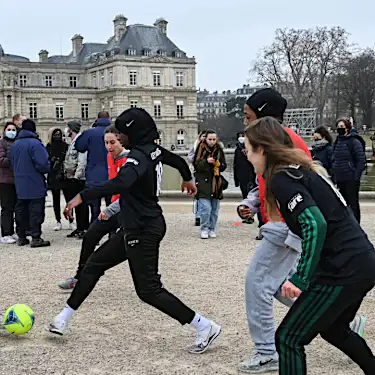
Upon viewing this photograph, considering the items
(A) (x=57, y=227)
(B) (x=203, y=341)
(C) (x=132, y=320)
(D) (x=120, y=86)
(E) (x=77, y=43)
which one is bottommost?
(A) (x=57, y=227)

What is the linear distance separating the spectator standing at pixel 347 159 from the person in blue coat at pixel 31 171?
13.6ft

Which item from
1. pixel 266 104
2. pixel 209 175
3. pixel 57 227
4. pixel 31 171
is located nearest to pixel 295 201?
pixel 266 104

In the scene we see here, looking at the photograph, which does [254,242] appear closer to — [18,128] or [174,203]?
[18,128]

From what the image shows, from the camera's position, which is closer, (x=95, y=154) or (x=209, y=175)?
(x=95, y=154)

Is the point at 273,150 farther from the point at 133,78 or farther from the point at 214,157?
the point at 133,78

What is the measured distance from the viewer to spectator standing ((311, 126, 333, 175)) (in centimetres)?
1069

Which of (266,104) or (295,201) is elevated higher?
(266,104)

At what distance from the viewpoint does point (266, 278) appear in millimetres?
4430

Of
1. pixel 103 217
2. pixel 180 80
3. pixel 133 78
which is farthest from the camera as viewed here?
pixel 180 80

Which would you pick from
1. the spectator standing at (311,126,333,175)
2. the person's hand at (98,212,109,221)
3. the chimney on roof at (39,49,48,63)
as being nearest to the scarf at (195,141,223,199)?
the spectator standing at (311,126,333,175)

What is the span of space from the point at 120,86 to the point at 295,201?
286ft

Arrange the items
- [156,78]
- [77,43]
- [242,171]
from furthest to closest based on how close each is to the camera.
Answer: [77,43] → [156,78] → [242,171]

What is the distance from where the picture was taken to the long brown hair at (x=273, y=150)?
140 inches

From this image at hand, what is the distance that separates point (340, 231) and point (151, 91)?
3500 inches
